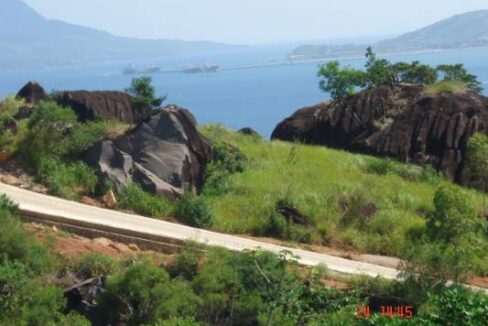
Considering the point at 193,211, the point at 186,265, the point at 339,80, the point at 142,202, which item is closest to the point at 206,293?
the point at 186,265

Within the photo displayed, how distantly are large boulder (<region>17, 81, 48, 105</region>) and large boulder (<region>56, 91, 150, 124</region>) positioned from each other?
2.50 ft

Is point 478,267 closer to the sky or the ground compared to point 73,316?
closer to the ground

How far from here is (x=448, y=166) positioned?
25.3 metres

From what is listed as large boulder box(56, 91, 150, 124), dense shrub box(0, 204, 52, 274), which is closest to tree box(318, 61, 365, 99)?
large boulder box(56, 91, 150, 124)

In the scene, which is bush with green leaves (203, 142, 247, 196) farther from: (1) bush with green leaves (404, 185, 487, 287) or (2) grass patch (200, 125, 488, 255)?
(1) bush with green leaves (404, 185, 487, 287)

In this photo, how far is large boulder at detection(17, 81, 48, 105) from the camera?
26.6 metres

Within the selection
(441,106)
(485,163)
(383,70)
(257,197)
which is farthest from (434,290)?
(383,70)

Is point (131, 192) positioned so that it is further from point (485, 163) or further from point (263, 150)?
point (485, 163)

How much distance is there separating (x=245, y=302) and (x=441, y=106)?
15.3 metres

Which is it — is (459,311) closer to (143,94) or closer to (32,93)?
(143,94)

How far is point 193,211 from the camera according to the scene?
1942cm

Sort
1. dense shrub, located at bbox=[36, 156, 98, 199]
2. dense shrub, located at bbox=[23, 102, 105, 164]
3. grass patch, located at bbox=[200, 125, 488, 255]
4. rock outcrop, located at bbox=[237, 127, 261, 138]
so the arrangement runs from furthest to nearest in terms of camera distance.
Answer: rock outcrop, located at bbox=[237, 127, 261, 138] → dense shrub, located at bbox=[23, 102, 105, 164] → dense shrub, located at bbox=[36, 156, 98, 199] → grass patch, located at bbox=[200, 125, 488, 255]

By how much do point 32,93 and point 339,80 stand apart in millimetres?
10604
